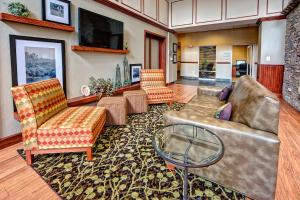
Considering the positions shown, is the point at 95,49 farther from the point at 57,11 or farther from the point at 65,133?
the point at 65,133

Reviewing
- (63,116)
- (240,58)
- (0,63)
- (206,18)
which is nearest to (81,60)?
(0,63)

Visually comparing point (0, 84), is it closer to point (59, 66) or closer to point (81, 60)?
point (59, 66)

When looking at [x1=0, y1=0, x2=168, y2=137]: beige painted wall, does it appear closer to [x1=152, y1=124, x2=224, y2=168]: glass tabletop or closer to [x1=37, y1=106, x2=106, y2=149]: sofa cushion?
[x1=37, y1=106, x2=106, y2=149]: sofa cushion

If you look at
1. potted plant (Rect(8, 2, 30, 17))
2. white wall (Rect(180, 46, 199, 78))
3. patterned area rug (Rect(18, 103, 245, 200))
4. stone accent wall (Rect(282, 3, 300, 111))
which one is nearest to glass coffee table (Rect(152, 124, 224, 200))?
patterned area rug (Rect(18, 103, 245, 200))

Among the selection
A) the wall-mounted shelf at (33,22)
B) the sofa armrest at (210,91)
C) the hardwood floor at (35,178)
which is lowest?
the hardwood floor at (35,178)

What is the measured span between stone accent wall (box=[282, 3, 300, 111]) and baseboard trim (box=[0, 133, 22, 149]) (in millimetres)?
5166

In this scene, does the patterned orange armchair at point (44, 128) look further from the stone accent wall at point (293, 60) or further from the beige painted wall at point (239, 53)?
the beige painted wall at point (239, 53)

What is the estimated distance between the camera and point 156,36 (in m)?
6.72

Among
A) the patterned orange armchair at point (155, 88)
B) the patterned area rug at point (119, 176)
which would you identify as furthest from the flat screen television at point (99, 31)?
the patterned area rug at point (119, 176)

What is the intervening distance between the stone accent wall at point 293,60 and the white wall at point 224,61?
4497 millimetres

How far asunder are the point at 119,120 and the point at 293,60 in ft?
14.4

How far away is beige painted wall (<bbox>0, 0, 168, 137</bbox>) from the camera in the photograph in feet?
7.83

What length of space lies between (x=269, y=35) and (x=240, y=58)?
6.61m

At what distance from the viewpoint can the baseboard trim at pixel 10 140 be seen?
2.35 m
